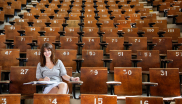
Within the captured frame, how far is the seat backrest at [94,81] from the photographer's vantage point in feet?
2.46

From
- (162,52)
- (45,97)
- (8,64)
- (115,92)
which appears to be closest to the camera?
(45,97)

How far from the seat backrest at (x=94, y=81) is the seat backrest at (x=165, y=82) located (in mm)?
191

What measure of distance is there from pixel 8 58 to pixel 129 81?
0.56 meters

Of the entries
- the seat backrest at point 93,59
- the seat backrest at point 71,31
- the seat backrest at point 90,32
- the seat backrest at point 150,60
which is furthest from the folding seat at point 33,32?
the seat backrest at point 150,60

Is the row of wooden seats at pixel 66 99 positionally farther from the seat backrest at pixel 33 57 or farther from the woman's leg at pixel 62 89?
the seat backrest at pixel 33 57

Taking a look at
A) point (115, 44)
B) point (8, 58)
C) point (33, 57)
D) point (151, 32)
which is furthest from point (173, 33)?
point (8, 58)

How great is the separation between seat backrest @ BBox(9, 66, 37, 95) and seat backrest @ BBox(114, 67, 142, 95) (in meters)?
0.33

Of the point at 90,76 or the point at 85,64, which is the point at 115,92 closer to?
the point at 90,76

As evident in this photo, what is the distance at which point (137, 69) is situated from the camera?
2.47 ft

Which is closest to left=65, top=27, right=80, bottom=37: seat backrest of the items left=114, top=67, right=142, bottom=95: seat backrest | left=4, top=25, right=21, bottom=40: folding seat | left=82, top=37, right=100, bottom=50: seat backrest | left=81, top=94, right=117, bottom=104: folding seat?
left=82, top=37, right=100, bottom=50: seat backrest

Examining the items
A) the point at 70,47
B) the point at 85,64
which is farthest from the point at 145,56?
the point at 70,47

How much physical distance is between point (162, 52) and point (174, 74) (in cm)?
34

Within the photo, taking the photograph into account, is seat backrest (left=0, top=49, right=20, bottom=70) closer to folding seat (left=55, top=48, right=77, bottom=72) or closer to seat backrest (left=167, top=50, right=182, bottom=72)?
folding seat (left=55, top=48, right=77, bottom=72)

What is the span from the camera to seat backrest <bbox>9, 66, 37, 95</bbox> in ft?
2.39
